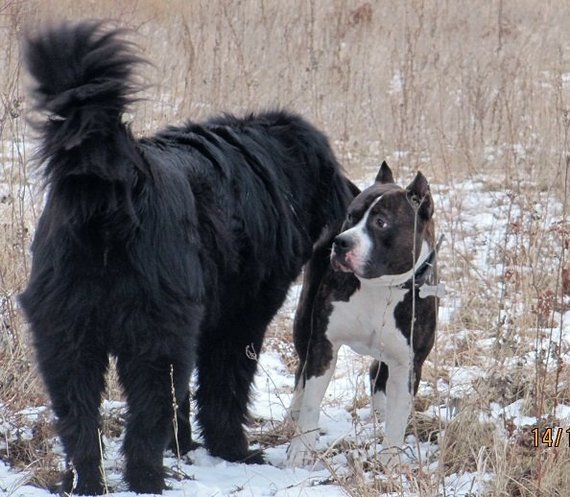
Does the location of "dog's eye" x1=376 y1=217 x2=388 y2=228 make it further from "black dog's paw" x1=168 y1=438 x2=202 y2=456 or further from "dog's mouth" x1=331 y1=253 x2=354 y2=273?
"black dog's paw" x1=168 y1=438 x2=202 y2=456

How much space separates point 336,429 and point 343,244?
1.06 metres

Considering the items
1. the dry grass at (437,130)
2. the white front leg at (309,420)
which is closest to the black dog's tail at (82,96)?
the dry grass at (437,130)

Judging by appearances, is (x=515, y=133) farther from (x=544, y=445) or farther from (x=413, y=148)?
(x=544, y=445)

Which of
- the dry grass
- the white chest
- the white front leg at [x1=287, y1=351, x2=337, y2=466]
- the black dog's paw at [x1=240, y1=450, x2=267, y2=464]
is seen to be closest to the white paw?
the white front leg at [x1=287, y1=351, x2=337, y2=466]

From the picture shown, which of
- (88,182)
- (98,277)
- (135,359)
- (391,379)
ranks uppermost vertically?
(88,182)

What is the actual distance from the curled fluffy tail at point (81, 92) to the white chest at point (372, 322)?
1.40 m

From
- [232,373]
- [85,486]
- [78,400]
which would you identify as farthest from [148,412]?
[232,373]

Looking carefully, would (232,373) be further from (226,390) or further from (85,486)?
(85,486)

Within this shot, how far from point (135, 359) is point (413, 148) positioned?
5007 mm

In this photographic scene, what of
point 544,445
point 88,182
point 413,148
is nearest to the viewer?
point 88,182

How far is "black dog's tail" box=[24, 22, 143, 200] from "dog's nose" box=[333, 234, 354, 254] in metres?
1.12

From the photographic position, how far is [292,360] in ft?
17.6

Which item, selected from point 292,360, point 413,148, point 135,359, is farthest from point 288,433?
point 413,148
